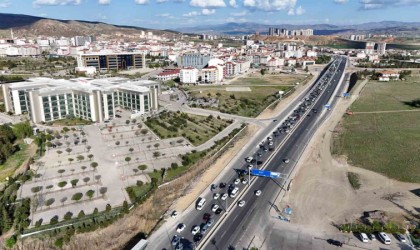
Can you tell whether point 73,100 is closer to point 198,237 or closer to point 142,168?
point 142,168

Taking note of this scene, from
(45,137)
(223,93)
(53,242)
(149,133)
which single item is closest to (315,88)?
(223,93)

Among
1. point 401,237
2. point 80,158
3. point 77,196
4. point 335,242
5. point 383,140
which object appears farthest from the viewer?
point 383,140

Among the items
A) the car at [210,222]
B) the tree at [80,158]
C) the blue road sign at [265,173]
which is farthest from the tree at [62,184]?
the blue road sign at [265,173]

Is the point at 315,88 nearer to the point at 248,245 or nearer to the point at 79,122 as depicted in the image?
the point at 79,122

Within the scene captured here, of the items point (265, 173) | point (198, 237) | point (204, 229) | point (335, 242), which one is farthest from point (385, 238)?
point (198, 237)

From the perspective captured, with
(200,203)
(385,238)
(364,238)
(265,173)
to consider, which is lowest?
(364,238)

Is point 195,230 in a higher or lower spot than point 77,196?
lower

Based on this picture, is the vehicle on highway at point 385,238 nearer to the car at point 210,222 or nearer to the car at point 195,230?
the car at point 210,222
